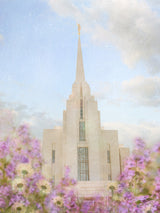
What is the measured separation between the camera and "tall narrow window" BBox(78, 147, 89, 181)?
2323 cm

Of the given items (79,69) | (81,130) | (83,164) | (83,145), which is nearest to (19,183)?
(83,164)

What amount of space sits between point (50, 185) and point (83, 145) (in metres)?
22.6

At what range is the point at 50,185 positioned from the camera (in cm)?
215

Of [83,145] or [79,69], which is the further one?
[79,69]

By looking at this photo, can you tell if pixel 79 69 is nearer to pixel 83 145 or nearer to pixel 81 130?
pixel 81 130

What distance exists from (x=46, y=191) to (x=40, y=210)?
0.56ft

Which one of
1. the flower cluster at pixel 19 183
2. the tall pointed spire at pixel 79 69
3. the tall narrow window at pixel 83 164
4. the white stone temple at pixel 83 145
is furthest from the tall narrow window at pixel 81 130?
the flower cluster at pixel 19 183

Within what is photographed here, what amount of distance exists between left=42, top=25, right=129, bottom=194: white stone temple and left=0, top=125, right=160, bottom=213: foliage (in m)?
21.2

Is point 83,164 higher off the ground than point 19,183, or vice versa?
point 83,164

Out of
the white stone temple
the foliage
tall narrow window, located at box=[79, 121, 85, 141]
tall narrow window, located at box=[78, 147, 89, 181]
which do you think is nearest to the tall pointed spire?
the white stone temple

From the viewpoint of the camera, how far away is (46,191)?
2061 millimetres

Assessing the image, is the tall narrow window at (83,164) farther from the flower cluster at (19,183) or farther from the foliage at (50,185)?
the flower cluster at (19,183)

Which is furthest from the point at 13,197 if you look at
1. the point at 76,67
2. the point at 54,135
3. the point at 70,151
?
the point at 76,67

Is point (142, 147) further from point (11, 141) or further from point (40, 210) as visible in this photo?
point (11, 141)
